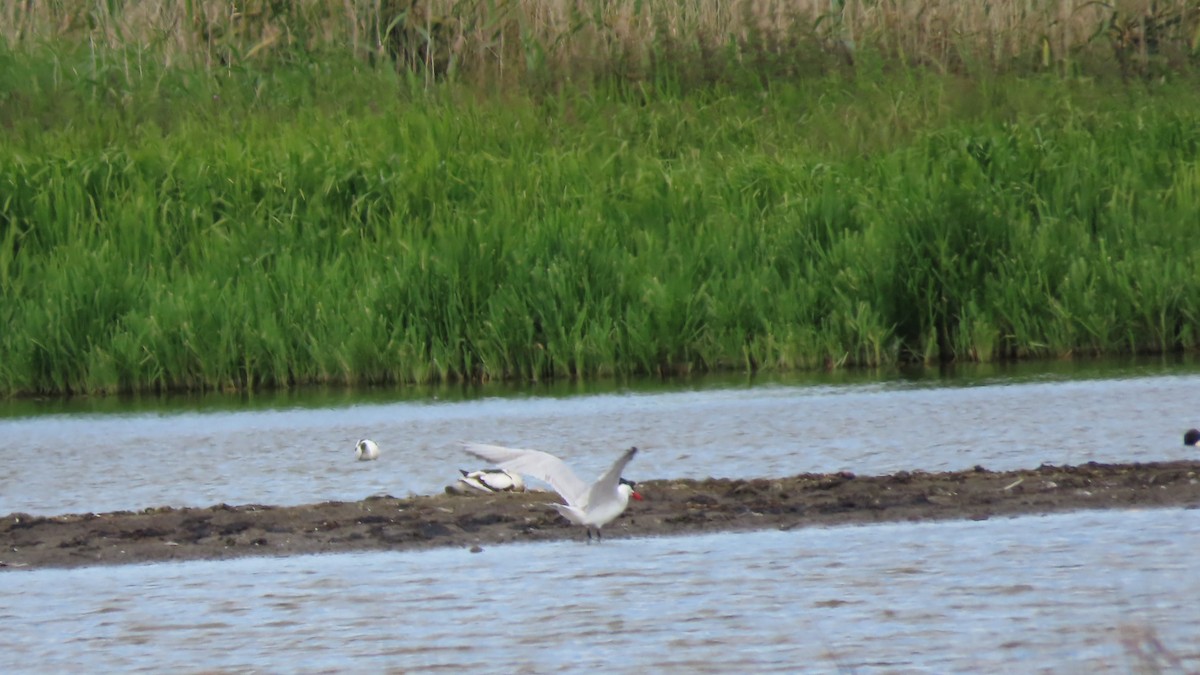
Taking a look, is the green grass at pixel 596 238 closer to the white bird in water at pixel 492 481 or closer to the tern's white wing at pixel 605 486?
the white bird in water at pixel 492 481

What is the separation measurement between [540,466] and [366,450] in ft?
7.79

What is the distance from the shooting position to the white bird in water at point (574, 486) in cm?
730

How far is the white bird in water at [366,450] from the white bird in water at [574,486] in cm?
A: 206

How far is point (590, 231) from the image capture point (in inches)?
541

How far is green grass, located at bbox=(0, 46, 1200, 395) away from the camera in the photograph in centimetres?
1284

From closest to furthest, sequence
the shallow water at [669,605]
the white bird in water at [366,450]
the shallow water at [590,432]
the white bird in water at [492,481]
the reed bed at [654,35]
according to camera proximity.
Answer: the shallow water at [669,605], the white bird in water at [492,481], the shallow water at [590,432], the white bird in water at [366,450], the reed bed at [654,35]

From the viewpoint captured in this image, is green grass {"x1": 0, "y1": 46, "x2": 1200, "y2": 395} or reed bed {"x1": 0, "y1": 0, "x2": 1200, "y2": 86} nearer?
green grass {"x1": 0, "y1": 46, "x2": 1200, "y2": 395}

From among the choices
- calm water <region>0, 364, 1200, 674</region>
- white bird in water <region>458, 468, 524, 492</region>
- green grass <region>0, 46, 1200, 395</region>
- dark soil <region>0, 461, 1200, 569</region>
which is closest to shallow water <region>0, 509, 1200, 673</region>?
calm water <region>0, 364, 1200, 674</region>

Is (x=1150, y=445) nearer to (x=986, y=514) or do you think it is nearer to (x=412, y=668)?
(x=986, y=514)

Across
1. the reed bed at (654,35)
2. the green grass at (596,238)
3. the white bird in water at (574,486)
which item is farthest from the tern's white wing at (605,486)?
the reed bed at (654,35)

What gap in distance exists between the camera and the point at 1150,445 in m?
9.25

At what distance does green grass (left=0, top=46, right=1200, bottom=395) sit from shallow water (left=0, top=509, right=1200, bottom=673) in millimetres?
5349

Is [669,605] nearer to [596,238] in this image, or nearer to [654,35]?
[596,238]

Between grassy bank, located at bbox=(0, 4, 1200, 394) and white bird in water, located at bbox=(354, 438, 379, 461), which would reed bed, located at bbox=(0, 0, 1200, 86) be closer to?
grassy bank, located at bbox=(0, 4, 1200, 394)
